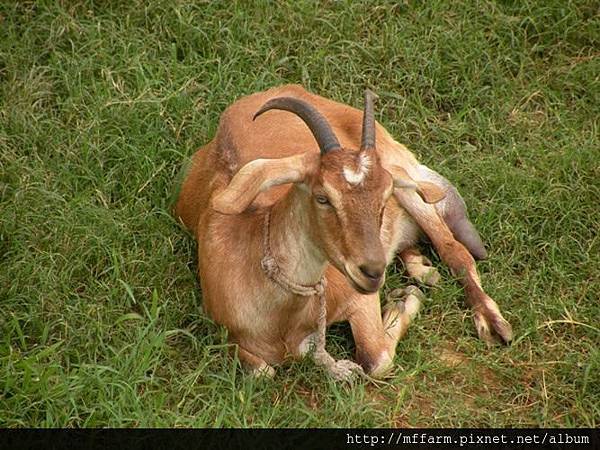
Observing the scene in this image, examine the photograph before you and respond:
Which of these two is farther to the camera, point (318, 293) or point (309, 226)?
point (318, 293)

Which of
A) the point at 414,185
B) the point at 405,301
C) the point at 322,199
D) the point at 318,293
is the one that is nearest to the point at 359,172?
the point at 322,199

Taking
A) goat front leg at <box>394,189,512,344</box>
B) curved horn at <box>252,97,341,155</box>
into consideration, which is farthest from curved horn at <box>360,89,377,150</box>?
goat front leg at <box>394,189,512,344</box>

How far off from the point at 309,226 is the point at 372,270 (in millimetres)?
426

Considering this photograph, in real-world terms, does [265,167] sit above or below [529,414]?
above

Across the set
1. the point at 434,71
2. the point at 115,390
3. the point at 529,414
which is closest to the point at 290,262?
the point at 115,390

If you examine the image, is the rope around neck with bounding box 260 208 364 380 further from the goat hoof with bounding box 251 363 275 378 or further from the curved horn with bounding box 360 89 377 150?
the curved horn with bounding box 360 89 377 150

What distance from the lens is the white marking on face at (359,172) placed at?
4656mm

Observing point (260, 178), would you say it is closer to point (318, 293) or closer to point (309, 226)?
point (309, 226)

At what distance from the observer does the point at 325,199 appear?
186 inches

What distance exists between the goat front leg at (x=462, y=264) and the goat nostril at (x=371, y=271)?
78cm

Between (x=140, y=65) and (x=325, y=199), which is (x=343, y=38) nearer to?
(x=140, y=65)

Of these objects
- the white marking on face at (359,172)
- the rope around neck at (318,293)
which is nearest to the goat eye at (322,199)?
the white marking on face at (359,172)

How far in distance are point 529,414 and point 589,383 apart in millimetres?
320

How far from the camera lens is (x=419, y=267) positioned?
6059mm
